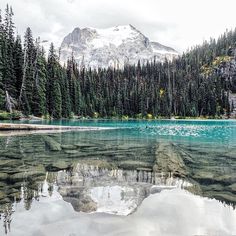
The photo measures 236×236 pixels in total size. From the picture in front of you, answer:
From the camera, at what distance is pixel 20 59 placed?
65250mm

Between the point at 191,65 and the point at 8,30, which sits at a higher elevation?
the point at 191,65

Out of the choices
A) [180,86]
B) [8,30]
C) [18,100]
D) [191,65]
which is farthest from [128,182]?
[191,65]

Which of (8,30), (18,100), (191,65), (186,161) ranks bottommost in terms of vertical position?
(186,161)

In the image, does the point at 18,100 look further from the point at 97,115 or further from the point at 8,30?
the point at 97,115

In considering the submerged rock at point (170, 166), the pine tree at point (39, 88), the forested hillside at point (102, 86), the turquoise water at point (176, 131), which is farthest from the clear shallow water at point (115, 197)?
the pine tree at point (39, 88)

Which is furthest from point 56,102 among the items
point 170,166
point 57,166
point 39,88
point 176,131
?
point 170,166

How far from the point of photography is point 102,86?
12719 centimetres

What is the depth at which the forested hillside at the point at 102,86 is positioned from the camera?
62.5m

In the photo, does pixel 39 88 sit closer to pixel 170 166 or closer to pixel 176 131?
pixel 176 131

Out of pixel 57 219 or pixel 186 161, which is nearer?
pixel 57 219

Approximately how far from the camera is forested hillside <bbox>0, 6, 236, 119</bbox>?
62.5 metres

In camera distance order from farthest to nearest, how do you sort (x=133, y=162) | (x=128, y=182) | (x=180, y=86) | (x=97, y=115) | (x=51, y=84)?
(x=180, y=86) < (x=97, y=115) < (x=51, y=84) < (x=133, y=162) < (x=128, y=182)

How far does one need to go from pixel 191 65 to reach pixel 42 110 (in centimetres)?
15231

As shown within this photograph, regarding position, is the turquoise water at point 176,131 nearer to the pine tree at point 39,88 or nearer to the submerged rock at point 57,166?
the pine tree at point 39,88
